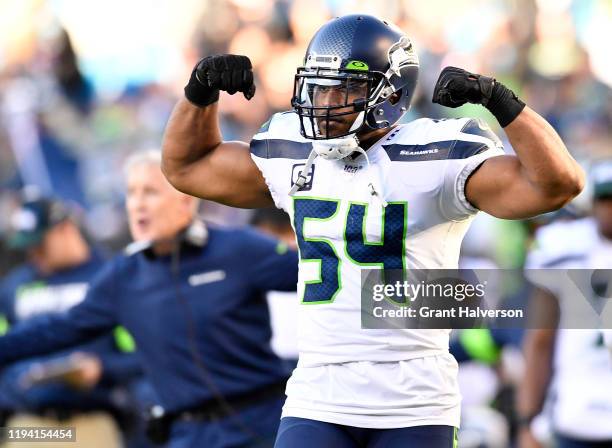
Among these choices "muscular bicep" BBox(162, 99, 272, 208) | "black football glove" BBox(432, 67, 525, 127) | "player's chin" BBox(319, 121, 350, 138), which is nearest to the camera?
"black football glove" BBox(432, 67, 525, 127)

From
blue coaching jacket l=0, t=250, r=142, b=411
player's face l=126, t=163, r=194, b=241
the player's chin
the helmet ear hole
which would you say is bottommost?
blue coaching jacket l=0, t=250, r=142, b=411

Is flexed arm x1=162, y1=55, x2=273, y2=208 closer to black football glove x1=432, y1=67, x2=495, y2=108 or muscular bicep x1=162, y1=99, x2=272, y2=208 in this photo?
muscular bicep x1=162, y1=99, x2=272, y2=208

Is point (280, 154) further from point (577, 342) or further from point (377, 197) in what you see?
point (577, 342)

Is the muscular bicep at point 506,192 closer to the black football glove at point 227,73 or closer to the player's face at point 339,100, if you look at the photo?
the player's face at point 339,100

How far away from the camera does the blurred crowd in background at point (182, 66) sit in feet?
38.8

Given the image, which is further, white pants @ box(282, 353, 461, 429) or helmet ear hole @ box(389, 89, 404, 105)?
helmet ear hole @ box(389, 89, 404, 105)

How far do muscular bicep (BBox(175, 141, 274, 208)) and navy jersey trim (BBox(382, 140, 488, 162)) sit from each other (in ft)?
1.84

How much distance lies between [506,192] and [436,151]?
0.88 feet

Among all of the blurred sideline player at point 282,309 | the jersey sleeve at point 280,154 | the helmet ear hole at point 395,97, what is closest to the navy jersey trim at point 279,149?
the jersey sleeve at point 280,154

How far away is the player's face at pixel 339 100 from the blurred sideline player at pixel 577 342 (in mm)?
2198

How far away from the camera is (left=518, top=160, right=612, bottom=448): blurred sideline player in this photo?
629 cm

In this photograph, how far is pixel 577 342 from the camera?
638 centimetres

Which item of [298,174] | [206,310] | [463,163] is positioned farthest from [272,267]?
[463,163]

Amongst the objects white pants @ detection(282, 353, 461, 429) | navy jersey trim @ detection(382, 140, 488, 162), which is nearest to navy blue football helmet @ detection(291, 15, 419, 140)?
navy jersey trim @ detection(382, 140, 488, 162)
